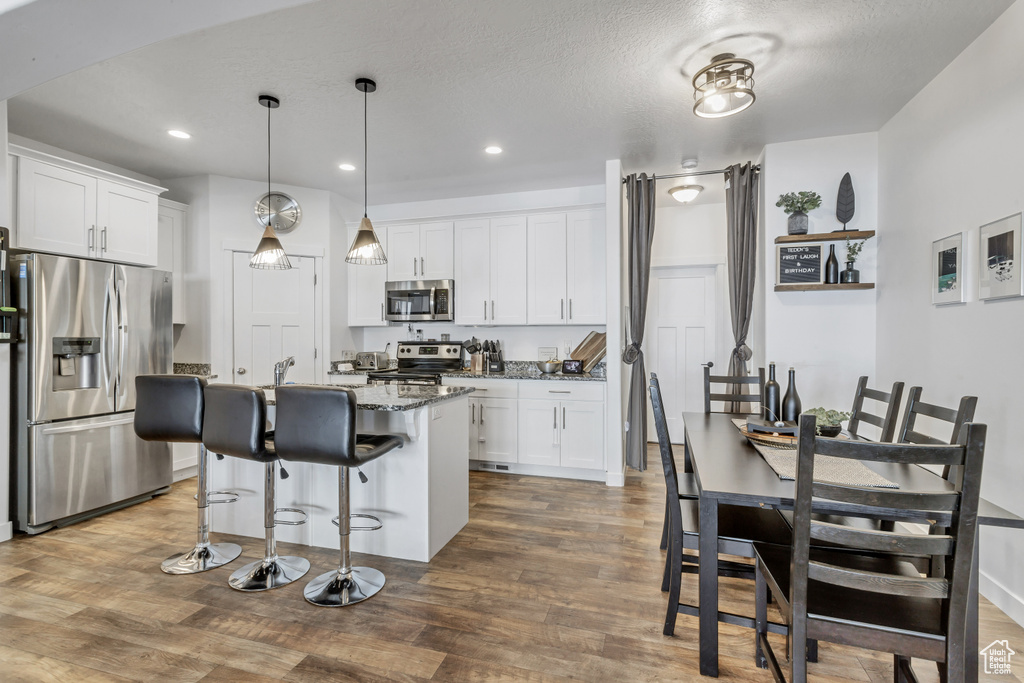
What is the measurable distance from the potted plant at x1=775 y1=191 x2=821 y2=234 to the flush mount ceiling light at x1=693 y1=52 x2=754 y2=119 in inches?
43.9

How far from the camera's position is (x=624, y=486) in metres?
4.03

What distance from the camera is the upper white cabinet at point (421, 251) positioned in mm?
4949

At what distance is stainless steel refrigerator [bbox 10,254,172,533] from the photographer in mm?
3008

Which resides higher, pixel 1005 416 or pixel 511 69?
pixel 511 69

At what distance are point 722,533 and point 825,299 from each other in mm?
2494

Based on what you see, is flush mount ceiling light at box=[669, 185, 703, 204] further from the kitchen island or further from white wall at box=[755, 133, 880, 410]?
the kitchen island

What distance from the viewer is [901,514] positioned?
1.26 meters

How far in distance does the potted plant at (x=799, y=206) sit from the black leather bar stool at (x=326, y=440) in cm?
323

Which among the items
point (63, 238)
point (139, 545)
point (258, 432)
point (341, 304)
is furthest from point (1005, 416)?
point (63, 238)

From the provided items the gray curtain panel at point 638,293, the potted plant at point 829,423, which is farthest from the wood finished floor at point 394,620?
the gray curtain panel at point 638,293

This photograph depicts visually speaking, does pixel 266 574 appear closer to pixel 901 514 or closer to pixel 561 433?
pixel 561 433

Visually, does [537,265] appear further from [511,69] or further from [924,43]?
[924,43]

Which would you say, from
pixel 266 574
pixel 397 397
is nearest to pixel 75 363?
pixel 266 574

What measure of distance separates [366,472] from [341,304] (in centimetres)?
291
